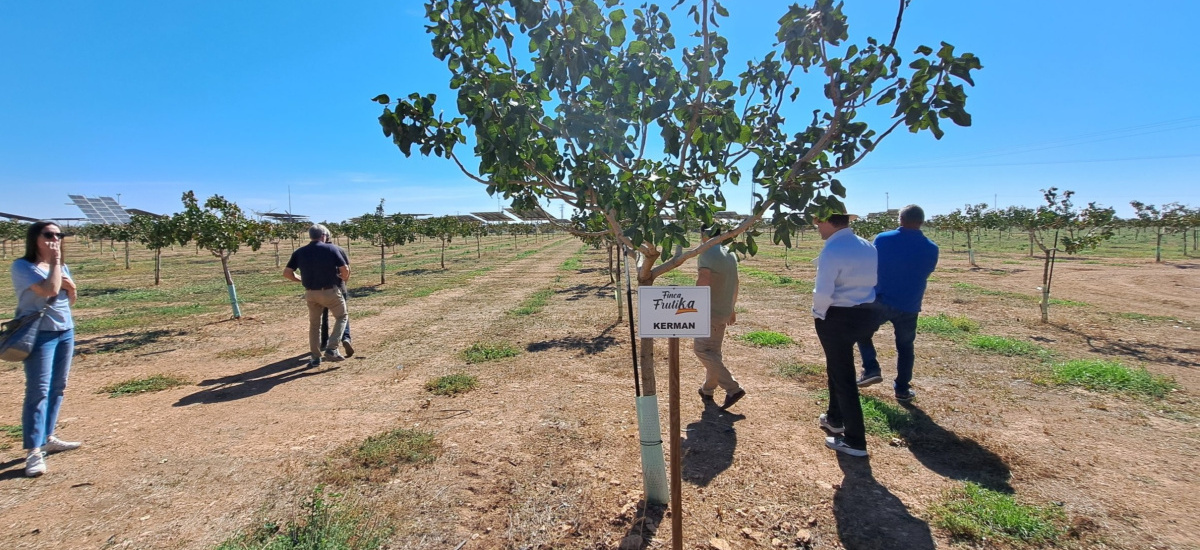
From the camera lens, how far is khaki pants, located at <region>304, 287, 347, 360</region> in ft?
21.3

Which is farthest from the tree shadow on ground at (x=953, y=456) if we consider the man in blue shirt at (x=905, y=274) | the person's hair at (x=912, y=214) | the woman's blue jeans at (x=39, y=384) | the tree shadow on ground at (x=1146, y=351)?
the woman's blue jeans at (x=39, y=384)

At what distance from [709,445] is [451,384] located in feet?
10.4

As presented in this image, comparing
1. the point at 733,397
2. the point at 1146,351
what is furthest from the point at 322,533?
the point at 1146,351

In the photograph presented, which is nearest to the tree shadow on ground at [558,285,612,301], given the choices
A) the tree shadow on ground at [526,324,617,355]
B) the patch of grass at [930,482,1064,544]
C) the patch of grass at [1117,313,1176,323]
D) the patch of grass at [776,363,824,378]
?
the tree shadow on ground at [526,324,617,355]

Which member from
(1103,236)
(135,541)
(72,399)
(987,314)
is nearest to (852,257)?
(135,541)

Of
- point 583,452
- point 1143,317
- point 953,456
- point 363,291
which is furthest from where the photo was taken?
point 363,291

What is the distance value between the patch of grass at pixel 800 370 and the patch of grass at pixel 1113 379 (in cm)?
248

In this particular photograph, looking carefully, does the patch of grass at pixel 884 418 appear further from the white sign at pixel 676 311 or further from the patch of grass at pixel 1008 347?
the patch of grass at pixel 1008 347

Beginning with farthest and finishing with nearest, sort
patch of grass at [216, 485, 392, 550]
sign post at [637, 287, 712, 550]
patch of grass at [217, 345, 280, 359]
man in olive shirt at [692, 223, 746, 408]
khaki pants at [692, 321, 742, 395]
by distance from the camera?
1. patch of grass at [217, 345, 280, 359]
2. khaki pants at [692, 321, 742, 395]
3. man in olive shirt at [692, 223, 746, 408]
4. patch of grass at [216, 485, 392, 550]
5. sign post at [637, 287, 712, 550]

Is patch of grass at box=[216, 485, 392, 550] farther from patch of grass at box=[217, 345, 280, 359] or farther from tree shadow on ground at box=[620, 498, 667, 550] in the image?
patch of grass at box=[217, 345, 280, 359]

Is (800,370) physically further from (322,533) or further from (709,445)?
(322,533)

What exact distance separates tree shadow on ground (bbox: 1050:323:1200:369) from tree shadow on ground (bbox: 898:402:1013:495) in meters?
4.70

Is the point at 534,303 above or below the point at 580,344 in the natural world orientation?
above

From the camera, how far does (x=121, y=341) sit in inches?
334
